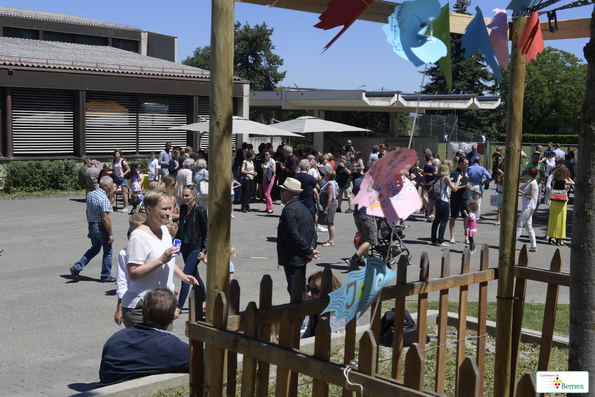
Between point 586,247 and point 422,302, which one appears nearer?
point 586,247

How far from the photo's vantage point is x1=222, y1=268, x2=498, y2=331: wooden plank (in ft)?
10.4

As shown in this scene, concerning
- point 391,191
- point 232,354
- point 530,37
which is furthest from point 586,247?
point 232,354

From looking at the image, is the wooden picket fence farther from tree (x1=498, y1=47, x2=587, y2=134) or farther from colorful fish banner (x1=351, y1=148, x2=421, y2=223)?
tree (x1=498, y1=47, x2=587, y2=134)

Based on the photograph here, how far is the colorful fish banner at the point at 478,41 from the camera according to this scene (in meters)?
3.07

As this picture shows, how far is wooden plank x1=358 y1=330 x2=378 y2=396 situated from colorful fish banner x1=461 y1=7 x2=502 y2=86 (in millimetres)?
1468

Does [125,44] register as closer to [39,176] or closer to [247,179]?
[39,176]

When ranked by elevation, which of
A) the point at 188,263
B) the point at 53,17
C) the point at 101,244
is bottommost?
the point at 101,244

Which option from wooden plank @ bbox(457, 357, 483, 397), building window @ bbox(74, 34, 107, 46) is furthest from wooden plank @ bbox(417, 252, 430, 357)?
building window @ bbox(74, 34, 107, 46)

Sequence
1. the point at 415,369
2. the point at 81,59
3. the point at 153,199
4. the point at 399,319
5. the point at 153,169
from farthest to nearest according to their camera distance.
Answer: the point at 81,59 < the point at 153,169 < the point at 153,199 < the point at 399,319 < the point at 415,369

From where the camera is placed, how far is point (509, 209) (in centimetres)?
367

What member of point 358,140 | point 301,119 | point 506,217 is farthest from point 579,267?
point 358,140

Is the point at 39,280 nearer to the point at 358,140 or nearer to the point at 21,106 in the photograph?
the point at 21,106

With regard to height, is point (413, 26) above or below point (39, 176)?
above

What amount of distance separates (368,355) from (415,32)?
137cm
